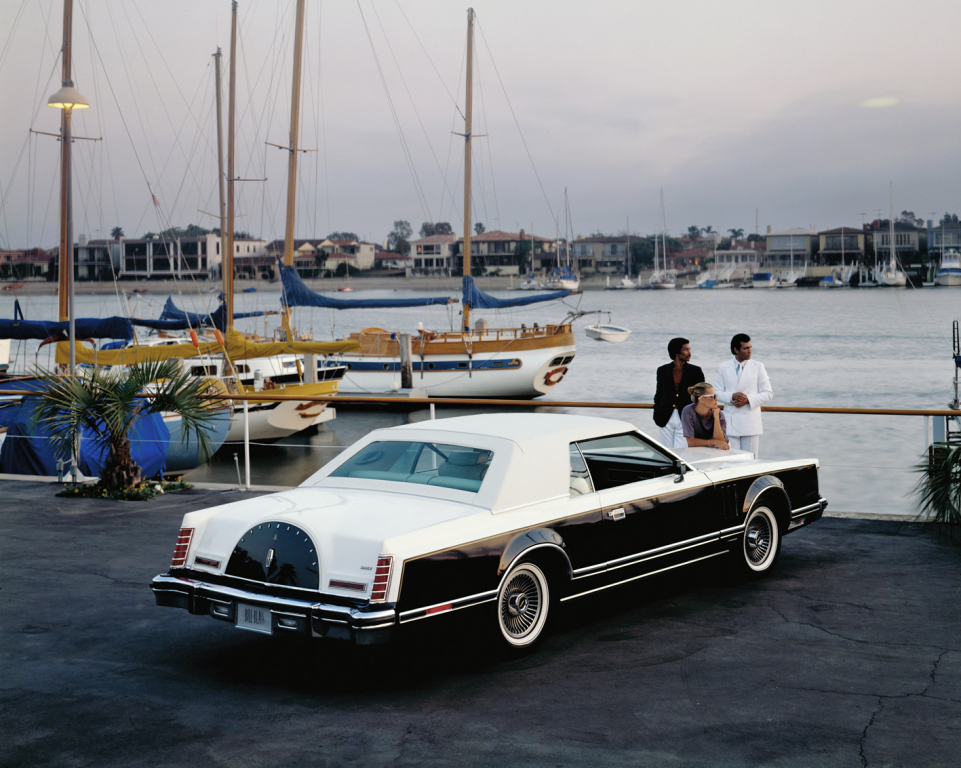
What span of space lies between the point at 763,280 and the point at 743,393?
183311 mm

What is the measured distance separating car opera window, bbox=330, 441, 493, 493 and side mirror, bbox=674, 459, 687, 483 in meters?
1.54

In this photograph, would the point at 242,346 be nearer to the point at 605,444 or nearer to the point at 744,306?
the point at 605,444

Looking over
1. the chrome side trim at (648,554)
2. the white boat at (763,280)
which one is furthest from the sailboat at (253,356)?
the white boat at (763,280)

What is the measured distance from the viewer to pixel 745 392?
9891 millimetres

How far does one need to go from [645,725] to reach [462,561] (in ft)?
4.27

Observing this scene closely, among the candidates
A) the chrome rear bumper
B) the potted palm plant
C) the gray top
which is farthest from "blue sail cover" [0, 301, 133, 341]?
the chrome rear bumper

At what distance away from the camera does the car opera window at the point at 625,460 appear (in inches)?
278

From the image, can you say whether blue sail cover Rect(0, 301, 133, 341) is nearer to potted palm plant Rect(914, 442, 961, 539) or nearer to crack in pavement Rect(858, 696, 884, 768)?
potted palm plant Rect(914, 442, 961, 539)

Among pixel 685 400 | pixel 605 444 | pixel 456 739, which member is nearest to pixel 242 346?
pixel 685 400

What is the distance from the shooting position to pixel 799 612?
6766 mm

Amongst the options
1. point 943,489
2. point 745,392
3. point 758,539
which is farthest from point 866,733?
point 745,392

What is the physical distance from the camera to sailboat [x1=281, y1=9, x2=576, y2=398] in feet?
133

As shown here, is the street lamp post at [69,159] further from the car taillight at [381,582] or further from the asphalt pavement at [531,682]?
the car taillight at [381,582]

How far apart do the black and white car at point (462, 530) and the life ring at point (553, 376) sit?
3392cm
